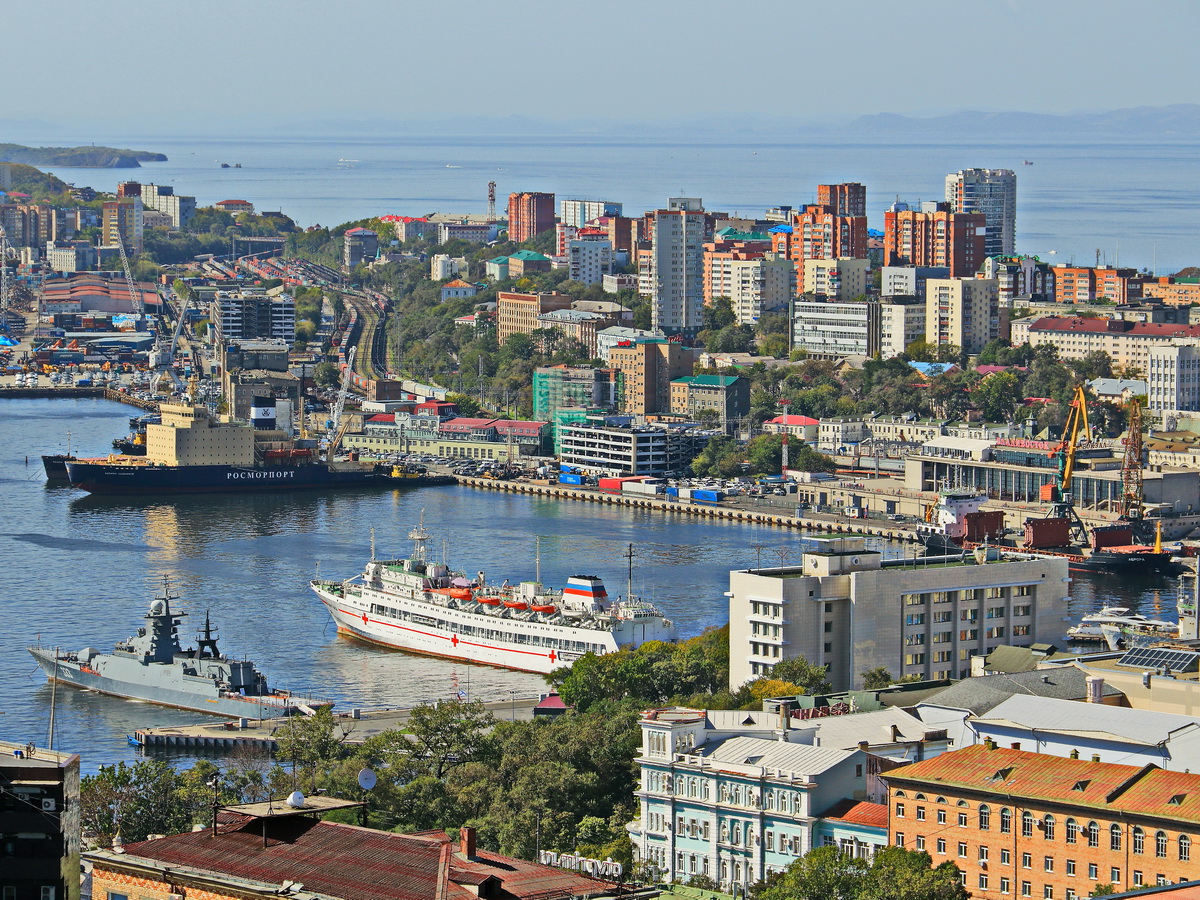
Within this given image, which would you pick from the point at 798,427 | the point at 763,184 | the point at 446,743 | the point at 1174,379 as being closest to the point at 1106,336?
the point at 1174,379

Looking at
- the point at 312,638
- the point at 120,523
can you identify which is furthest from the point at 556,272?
the point at 312,638

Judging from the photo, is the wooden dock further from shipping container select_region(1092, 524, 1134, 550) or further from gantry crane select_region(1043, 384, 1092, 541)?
gantry crane select_region(1043, 384, 1092, 541)

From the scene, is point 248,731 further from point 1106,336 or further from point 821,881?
point 1106,336

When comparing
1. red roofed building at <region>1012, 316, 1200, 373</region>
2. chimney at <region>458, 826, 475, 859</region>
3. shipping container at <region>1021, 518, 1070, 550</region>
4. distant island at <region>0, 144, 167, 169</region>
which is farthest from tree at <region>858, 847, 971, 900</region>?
distant island at <region>0, 144, 167, 169</region>

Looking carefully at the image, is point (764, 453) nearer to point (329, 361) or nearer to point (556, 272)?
point (329, 361)

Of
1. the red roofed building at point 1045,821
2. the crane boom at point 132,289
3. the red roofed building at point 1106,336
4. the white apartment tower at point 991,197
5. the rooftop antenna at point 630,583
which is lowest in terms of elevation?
the rooftop antenna at point 630,583

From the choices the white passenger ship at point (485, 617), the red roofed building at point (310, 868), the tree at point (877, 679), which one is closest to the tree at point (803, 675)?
the tree at point (877, 679)

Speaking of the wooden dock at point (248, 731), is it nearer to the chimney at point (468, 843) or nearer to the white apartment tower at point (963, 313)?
the chimney at point (468, 843)
